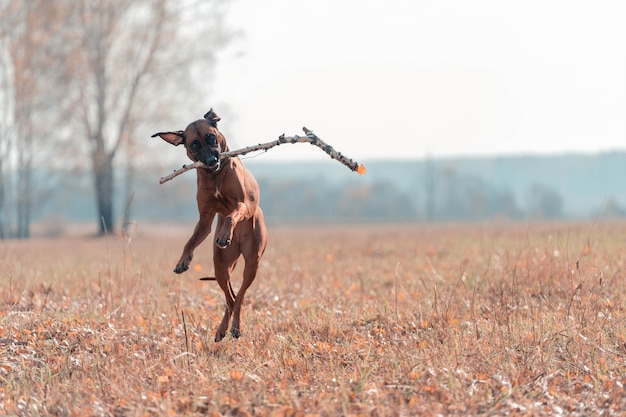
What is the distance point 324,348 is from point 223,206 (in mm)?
1658

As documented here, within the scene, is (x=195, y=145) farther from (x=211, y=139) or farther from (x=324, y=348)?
(x=324, y=348)

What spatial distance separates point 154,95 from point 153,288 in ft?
76.5

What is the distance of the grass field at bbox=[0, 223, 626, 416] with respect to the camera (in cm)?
527

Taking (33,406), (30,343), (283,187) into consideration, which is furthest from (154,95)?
(283,187)

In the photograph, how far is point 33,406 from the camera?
5.37 meters

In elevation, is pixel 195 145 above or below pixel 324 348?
above

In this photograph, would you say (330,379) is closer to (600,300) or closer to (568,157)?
(600,300)

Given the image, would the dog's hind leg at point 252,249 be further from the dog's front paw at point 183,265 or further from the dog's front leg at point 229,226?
the dog's front paw at point 183,265

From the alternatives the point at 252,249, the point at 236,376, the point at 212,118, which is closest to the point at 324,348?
the point at 252,249

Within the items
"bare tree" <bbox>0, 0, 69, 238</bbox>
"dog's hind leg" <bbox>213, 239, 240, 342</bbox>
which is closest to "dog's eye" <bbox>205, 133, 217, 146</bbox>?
"dog's hind leg" <bbox>213, 239, 240, 342</bbox>

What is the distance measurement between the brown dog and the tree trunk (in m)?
25.5

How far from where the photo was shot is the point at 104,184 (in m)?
33.0

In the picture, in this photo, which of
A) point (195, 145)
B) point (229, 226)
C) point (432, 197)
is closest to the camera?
point (229, 226)

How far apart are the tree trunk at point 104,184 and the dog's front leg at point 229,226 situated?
85.3 ft
